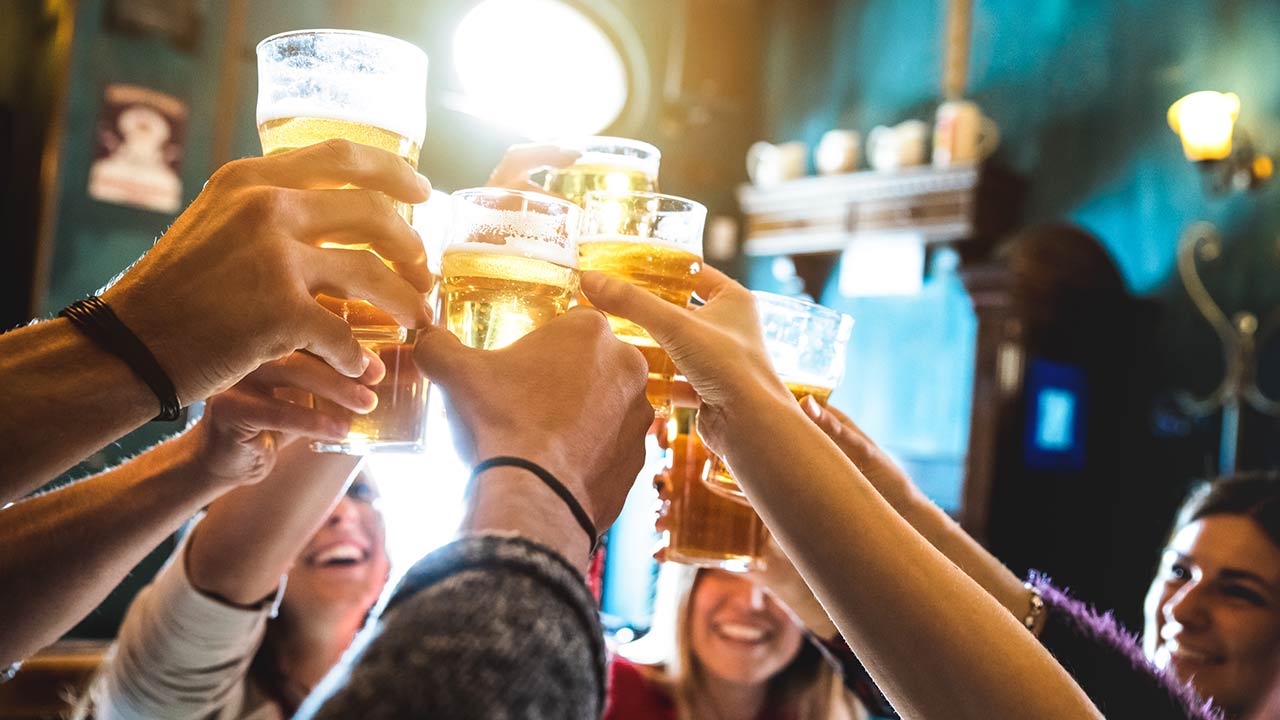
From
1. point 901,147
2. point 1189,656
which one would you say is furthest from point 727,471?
point 901,147

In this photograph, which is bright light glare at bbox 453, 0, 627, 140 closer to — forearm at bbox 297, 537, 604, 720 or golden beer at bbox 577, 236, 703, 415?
golden beer at bbox 577, 236, 703, 415

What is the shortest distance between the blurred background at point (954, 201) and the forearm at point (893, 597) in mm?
2408

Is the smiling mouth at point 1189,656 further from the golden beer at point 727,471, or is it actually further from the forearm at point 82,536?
the forearm at point 82,536

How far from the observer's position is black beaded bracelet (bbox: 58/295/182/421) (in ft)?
3.06

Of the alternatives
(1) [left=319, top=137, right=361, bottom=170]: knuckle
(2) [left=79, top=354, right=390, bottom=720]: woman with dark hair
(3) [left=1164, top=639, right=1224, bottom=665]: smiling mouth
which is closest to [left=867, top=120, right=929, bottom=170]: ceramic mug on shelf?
(3) [left=1164, top=639, right=1224, bottom=665]: smiling mouth

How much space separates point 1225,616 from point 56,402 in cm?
204

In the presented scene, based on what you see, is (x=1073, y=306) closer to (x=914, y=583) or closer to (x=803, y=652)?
(x=803, y=652)

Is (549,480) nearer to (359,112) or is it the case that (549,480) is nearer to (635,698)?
(359,112)

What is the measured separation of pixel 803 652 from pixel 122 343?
2.22m

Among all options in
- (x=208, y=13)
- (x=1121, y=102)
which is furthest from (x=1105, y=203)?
(x=208, y=13)

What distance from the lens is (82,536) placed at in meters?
1.18

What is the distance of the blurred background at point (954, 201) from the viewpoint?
4.56 m

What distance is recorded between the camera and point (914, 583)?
89 cm

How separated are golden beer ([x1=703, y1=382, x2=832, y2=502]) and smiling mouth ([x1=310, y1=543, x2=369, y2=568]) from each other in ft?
4.41
